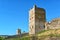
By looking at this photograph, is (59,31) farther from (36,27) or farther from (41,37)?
(36,27)

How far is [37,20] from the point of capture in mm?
37438

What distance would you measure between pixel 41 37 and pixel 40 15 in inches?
373

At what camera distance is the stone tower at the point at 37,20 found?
37.2 metres

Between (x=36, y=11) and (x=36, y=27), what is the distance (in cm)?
282

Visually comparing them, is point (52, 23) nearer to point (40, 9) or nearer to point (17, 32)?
point (40, 9)

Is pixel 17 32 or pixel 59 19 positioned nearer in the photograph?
pixel 59 19

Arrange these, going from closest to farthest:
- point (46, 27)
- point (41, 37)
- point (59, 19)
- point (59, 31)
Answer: point (41, 37), point (59, 31), point (59, 19), point (46, 27)

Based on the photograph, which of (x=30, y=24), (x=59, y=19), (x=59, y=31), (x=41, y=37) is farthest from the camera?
(x=30, y=24)

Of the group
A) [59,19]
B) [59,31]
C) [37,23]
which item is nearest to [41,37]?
[59,31]

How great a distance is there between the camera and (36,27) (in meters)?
37.2

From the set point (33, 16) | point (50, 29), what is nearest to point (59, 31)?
point (50, 29)

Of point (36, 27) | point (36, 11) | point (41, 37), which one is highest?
point (36, 11)

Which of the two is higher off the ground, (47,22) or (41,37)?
(47,22)

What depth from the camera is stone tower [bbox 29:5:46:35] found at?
1467 inches
